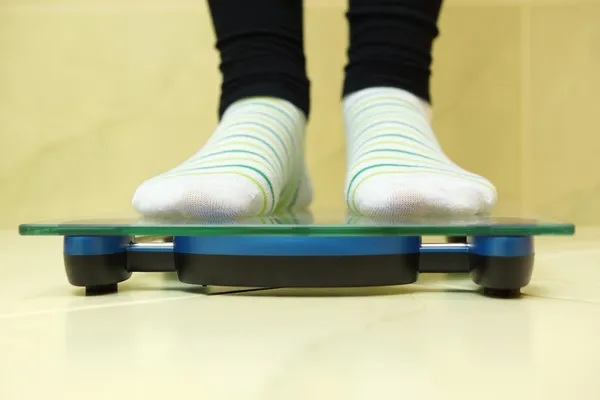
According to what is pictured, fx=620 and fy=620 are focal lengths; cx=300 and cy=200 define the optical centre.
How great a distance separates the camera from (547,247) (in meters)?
0.75

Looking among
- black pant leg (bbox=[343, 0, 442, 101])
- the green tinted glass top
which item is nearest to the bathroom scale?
the green tinted glass top

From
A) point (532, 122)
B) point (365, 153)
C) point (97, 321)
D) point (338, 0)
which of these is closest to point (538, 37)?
point (532, 122)

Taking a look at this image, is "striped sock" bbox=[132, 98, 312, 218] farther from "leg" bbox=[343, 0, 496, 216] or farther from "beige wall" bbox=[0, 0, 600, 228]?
"beige wall" bbox=[0, 0, 600, 228]

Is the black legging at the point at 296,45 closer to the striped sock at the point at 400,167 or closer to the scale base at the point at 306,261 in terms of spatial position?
the striped sock at the point at 400,167

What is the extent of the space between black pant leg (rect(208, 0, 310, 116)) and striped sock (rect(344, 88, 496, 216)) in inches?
3.0

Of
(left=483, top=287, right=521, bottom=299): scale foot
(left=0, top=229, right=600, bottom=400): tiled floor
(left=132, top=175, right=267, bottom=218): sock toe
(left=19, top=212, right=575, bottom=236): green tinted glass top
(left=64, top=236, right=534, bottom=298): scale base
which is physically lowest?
(left=0, top=229, right=600, bottom=400): tiled floor

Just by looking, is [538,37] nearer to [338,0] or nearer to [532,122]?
[532,122]

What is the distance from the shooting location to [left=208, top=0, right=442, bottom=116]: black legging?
617 mm

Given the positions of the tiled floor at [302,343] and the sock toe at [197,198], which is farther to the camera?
the sock toe at [197,198]

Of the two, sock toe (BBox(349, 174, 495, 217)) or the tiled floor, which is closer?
the tiled floor

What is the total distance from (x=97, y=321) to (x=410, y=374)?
194 millimetres

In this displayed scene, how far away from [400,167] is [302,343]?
22cm

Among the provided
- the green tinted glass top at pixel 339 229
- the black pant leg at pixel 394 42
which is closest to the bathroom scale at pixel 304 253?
the green tinted glass top at pixel 339 229

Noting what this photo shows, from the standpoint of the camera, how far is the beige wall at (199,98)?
3.71 ft
